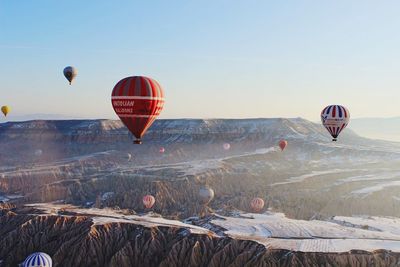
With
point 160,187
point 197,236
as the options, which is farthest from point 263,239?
point 160,187

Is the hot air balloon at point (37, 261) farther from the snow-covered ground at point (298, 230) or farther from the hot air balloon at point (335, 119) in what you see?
the hot air balloon at point (335, 119)

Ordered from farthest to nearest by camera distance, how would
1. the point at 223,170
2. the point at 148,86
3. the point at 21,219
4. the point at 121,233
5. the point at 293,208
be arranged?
the point at 223,170 → the point at 293,208 → the point at 21,219 → the point at 121,233 → the point at 148,86

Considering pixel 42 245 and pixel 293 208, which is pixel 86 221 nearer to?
pixel 42 245

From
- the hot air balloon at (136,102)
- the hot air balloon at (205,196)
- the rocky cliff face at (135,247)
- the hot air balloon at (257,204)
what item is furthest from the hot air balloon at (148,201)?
the hot air balloon at (136,102)

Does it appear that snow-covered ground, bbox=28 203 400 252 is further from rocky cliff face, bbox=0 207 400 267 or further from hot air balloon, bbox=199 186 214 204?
hot air balloon, bbox=199 186 214 204

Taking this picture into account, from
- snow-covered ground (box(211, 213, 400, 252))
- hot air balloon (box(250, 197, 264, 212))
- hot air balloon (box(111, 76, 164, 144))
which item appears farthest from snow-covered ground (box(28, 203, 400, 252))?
hot air balloon (box(111, 76, 164, 144))
